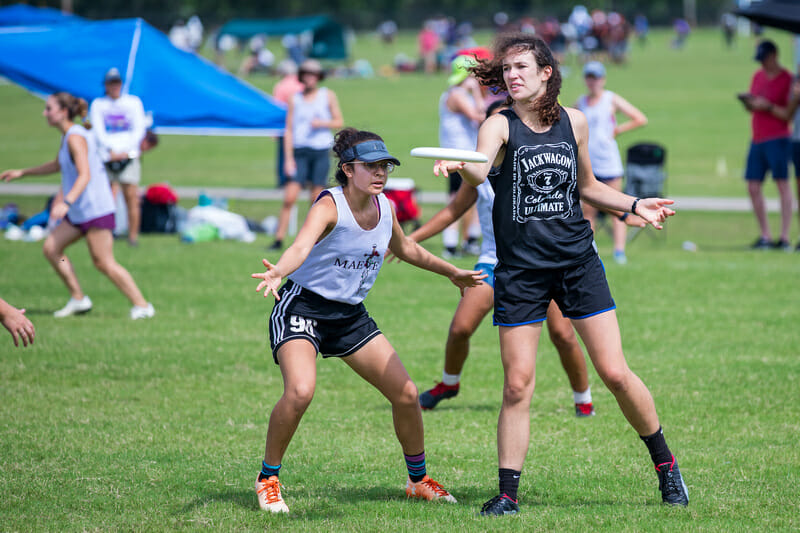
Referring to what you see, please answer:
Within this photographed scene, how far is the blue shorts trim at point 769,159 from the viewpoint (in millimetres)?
13367

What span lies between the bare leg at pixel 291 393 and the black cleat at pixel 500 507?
986mm

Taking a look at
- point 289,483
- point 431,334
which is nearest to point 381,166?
point 289,483

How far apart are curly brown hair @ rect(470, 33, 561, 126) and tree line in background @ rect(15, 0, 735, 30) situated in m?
79.7

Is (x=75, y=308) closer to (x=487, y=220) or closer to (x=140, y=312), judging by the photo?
(x=140, y=312)

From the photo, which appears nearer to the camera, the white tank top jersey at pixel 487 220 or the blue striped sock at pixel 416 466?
the blue striped sock at pixel 416 466

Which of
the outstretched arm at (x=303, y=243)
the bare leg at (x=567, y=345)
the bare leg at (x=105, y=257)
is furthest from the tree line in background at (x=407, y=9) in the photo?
the outstretched arm at (x=303, y=243)

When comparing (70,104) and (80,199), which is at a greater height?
(70,104)

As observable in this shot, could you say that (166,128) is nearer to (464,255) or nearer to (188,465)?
(464,255)

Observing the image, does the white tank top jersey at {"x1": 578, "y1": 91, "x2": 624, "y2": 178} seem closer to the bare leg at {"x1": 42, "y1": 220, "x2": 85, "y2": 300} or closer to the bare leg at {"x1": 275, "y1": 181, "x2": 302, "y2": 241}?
the bare leg at {"x1": 275, "y1": 181, "x2": 302, "y2": 241}

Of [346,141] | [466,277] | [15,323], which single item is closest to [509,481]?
[466,277]

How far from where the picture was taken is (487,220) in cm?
654

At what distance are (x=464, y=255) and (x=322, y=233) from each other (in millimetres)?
8279

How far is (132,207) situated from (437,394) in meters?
8.44

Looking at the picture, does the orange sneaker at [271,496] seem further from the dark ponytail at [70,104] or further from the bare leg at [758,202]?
the bare leg at [758,202]
